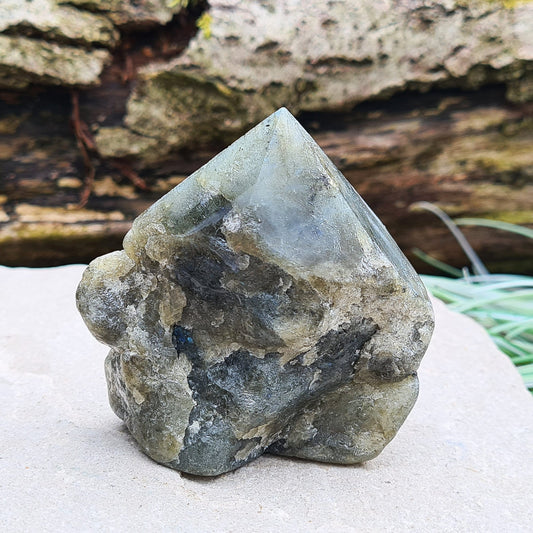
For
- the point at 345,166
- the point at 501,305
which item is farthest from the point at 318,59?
the point at 501,305

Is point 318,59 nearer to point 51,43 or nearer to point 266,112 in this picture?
point 266,112

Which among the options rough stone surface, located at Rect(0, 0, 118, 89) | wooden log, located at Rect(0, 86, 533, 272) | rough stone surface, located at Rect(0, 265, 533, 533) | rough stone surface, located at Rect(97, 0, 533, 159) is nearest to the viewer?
rough stone surface, located at Rect(0, 265, 533, 533)

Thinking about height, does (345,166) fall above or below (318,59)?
below

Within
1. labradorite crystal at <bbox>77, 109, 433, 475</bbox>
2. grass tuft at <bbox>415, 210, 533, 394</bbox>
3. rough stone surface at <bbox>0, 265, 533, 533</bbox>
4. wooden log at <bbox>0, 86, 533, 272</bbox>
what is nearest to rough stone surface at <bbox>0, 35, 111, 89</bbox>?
wooden log at <bbox>0, 86, 533, 272</bbox>

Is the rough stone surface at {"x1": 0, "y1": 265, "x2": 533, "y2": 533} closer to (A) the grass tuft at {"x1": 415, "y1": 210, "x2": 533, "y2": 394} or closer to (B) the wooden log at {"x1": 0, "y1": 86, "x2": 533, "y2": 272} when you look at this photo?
(A) the grass tuft at {"x1": 415, "y1": 210, "x2": 533, "y2": 394}

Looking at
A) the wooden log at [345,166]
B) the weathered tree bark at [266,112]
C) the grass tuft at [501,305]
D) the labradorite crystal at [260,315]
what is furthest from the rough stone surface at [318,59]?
the labradorite crystal at [260,315]

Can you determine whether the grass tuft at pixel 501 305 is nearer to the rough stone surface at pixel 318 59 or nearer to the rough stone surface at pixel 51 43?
the rough stone surface at pixel 318 59

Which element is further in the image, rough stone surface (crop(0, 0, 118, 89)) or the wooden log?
the wooden log
